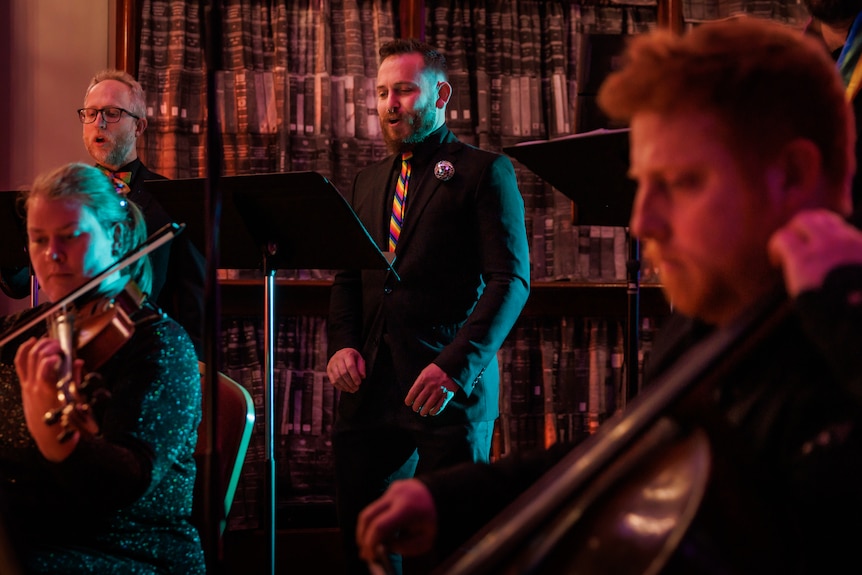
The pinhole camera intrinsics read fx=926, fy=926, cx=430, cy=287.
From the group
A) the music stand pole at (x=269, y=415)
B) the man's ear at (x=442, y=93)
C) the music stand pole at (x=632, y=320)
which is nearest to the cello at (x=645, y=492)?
the music stand pole at (x=269, y=415)

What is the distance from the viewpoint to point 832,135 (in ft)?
A: 3.14

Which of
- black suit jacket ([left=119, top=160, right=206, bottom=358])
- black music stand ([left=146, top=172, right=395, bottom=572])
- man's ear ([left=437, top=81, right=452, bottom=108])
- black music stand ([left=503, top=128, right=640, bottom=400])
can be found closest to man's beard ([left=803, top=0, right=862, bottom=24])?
black music stand ([left=503, top=128, right=640, bottom=400])

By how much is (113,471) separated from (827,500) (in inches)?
41.5

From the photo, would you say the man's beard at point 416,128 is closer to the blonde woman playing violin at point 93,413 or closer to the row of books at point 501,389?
the blonde woman playing violin at point 93,413

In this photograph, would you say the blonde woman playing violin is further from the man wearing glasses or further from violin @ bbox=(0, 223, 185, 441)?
the man wearing glasses

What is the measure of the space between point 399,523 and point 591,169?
123 cm

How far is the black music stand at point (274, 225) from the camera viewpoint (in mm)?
2107

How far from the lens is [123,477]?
146 cm

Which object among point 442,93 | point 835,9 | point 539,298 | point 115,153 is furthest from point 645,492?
point 539,298

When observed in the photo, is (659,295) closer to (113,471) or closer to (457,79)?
(457,79)

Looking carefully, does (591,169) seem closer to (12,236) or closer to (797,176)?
(797,176)

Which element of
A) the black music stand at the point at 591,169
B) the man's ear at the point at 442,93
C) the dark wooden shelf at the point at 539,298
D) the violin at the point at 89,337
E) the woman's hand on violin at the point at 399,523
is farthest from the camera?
the dark wooden shelf at the point at 539,298

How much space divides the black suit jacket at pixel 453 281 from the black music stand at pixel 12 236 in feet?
3.09

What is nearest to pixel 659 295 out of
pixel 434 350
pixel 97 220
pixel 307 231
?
pixel 434 350
